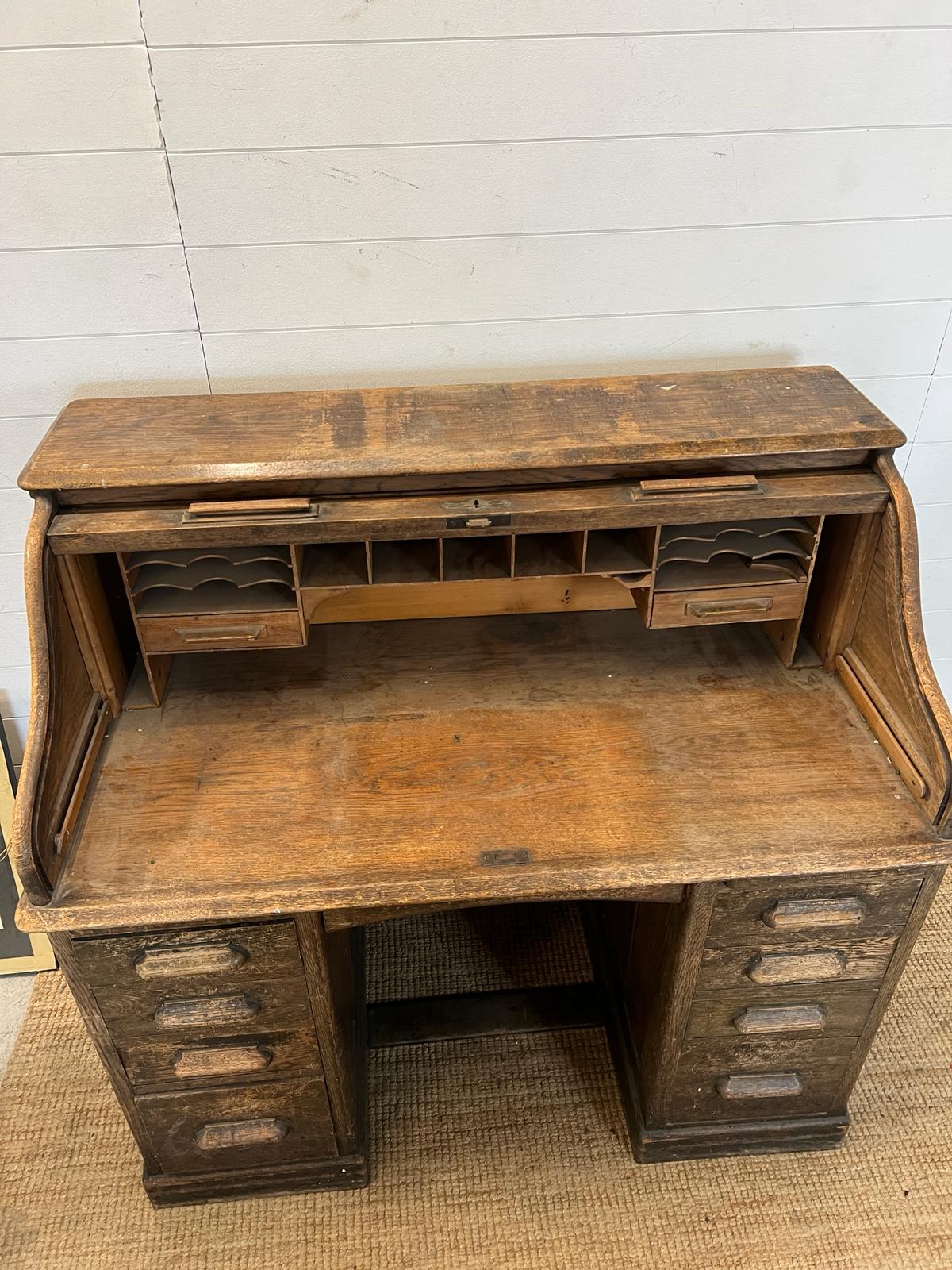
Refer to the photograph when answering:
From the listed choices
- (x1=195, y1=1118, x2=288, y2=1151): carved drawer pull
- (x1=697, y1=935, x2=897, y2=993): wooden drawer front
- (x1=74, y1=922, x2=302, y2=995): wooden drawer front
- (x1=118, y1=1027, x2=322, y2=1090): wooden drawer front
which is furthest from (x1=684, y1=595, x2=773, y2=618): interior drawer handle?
(x1=195, y1=1118, x2=288, y2=1151): carved drawer pull

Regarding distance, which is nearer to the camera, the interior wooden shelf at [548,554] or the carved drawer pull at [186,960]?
the carved drawer pull at [186,960]

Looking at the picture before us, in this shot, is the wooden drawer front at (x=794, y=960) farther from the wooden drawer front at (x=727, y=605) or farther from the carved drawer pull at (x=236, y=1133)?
the carved drawer pull at (x=236, y=1133)

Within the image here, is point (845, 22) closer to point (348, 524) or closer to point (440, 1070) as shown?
point (348, 524)

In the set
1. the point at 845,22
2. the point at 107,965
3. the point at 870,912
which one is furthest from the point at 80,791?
the point at 845,22

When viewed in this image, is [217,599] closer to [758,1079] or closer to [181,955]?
[181,955]

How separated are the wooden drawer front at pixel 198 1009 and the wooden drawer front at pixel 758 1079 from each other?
68 cm

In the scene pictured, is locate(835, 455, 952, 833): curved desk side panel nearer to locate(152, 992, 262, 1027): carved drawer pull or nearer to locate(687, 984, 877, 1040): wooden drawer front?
locate(687, 984, 877, 1040): wooden drawer front

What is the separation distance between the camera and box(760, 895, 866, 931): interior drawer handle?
1.43 metres

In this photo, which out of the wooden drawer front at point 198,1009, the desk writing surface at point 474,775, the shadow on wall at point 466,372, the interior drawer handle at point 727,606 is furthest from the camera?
the shadow on wall at point 466,372

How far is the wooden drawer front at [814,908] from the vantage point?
4.60 ft

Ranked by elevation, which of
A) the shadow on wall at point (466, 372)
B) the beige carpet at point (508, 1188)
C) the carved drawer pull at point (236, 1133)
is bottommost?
the beige carpet at point (508, 1188)

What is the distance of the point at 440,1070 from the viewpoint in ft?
6.26

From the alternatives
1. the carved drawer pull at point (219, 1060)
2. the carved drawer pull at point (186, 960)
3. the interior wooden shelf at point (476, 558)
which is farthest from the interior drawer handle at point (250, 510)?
the carved drawer pull at point (219, 1060)

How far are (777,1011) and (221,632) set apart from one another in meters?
1.09
